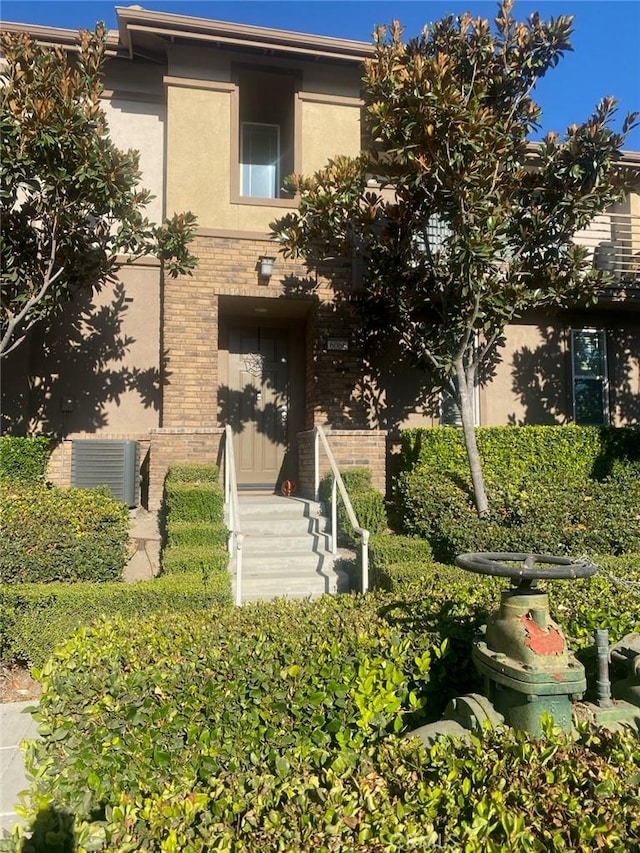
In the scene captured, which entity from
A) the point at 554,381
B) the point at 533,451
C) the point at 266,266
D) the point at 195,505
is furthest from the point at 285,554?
the point at 554,381

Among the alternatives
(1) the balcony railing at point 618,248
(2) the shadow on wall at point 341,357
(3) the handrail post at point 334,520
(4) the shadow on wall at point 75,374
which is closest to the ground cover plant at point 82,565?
(3) the handrail post at point 334,520

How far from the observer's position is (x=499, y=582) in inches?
173

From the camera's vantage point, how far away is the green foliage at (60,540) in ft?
18.6

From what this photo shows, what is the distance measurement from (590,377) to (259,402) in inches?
253

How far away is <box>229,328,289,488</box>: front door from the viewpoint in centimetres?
1020

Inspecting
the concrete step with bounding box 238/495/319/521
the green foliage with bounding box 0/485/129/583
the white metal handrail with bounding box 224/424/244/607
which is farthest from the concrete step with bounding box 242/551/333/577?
the green foliage with bounding box 0/485/129/583

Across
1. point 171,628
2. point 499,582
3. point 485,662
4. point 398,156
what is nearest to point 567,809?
point 485,662

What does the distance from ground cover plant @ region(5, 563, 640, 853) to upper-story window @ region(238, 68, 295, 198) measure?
27.2 ft

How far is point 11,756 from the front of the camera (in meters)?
3.91

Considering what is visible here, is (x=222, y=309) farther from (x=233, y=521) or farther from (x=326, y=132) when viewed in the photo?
(x=233, y=521)

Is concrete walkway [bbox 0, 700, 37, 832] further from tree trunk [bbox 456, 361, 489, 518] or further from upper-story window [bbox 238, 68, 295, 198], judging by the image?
upper-story window [bbox 238, 68, 295, 198]

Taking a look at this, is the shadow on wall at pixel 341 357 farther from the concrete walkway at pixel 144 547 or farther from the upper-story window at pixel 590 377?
the upper-story window at pixel 590 377

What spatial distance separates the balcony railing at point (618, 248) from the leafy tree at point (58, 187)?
7443 millimetres

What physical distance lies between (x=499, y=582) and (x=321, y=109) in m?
8.47
